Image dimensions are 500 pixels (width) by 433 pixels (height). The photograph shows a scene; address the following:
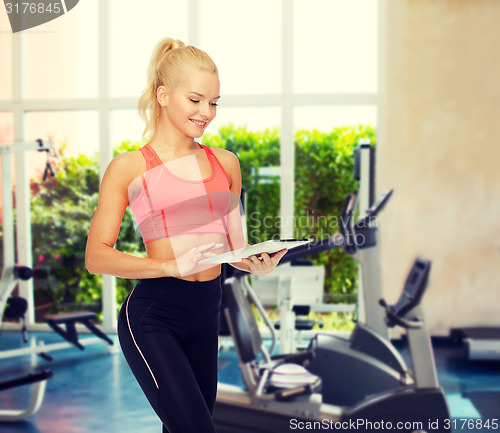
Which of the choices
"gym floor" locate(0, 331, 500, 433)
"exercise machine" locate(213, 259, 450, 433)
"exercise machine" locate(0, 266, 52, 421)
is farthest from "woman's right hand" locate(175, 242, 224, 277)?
"exercise machine" locate(0, 266, 52, 421)

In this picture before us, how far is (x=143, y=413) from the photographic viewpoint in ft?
9.28

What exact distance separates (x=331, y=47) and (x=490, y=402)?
3.23 metres

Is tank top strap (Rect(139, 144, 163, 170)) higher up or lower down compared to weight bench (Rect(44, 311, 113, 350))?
higher up

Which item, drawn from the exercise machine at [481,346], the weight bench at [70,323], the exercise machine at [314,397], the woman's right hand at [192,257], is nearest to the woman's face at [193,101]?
the woman's right hand at [192,257]

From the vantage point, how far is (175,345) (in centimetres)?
110

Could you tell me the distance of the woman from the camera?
3.47ft

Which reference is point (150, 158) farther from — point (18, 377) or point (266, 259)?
point (18, 377)

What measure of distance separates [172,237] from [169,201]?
83 mm

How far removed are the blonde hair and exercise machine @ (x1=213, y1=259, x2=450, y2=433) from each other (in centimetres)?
128

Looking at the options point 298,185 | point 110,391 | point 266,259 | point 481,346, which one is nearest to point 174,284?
point 266,259

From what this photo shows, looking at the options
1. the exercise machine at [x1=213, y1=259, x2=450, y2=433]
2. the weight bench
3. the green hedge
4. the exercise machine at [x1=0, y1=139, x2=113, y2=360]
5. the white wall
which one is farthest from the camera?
the green hedge

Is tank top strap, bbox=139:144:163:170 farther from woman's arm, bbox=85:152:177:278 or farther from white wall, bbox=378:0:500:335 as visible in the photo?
white wall, bbox=378:0:500:335

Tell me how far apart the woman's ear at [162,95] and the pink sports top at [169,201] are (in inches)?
4.3

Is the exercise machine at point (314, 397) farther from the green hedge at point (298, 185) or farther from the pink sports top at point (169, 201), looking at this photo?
the green hedge at point (298, 185)
